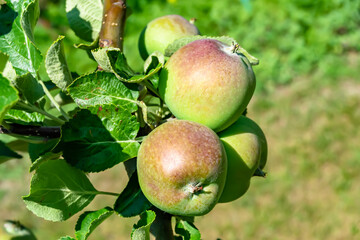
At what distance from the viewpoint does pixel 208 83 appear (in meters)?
0.68

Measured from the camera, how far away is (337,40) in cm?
385

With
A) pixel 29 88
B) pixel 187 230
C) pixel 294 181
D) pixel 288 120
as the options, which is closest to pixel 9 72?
pixel 29 88

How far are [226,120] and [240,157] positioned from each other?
0.22 feet

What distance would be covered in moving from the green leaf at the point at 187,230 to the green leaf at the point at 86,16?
40 centimetres

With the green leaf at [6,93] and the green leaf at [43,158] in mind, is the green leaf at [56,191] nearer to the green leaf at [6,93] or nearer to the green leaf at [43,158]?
the green leaf at [43,158]

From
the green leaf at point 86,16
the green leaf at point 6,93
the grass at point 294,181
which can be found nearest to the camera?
the green leaf at point 6,93

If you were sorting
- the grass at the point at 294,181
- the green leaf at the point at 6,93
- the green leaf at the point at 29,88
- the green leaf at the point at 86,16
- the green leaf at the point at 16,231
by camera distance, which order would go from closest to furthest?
the green leaf at the point at 6,93
the green leaf at the point at 29,88
the green leaf at the point at 86,16
the green leaf at the point at 16,231
the grass at the point at 294,181

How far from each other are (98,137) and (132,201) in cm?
11

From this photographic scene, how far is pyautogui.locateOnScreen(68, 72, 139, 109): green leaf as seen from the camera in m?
0.68

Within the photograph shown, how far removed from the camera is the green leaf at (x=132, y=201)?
684 mm

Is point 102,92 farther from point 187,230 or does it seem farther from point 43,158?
point 187,230

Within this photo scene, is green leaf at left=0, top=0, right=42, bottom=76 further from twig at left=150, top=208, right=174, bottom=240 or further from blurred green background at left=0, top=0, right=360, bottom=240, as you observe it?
blurred green background at left=0, top=0, right=360, bottom=240

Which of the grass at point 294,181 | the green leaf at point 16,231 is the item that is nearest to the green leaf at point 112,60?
the green leaf at point 16,231

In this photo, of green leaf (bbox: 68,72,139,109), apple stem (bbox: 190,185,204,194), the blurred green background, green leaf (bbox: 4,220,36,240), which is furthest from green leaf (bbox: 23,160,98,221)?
the blurred green background
